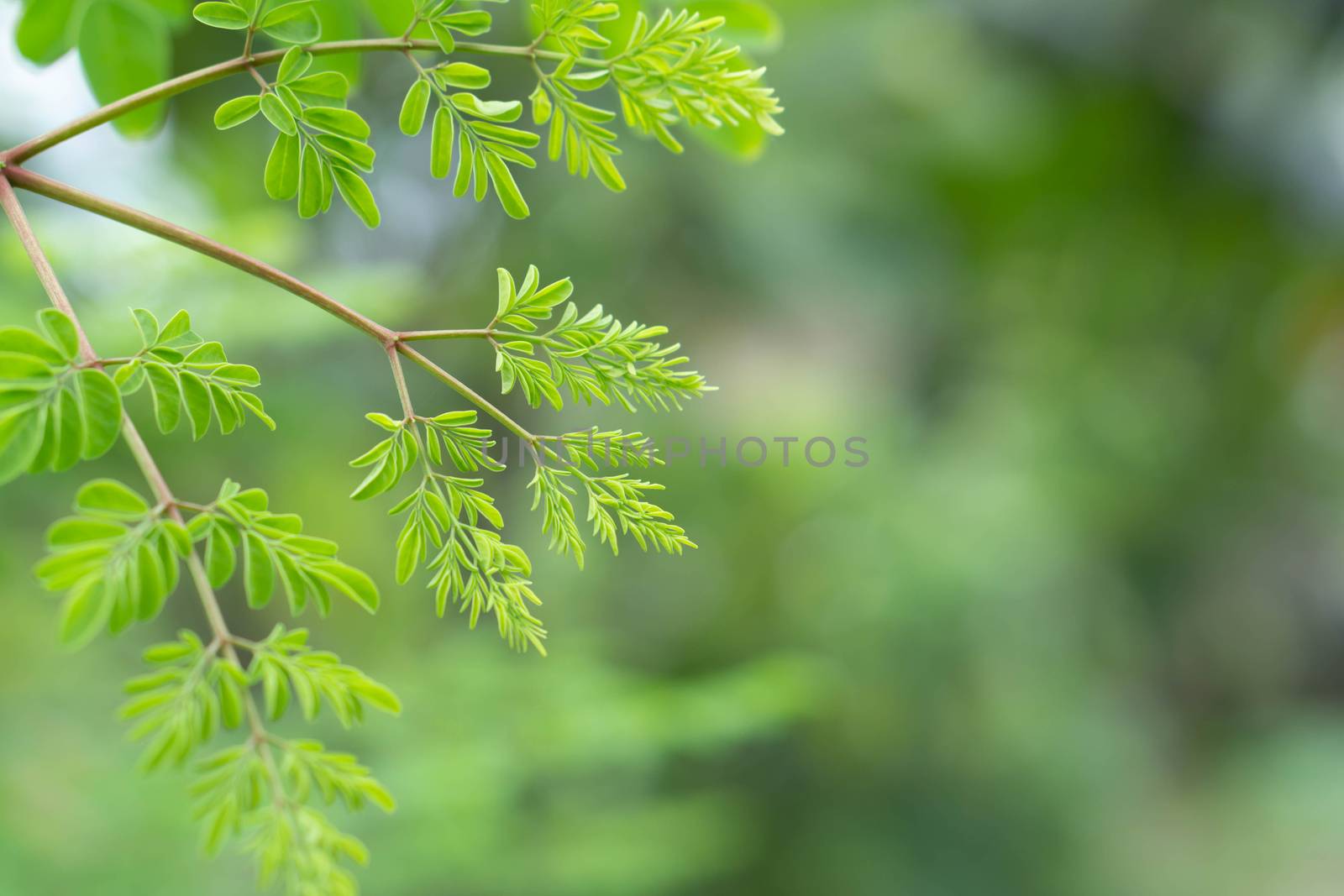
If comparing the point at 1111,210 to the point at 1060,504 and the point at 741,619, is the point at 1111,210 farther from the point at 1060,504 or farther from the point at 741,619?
the point at 741,619

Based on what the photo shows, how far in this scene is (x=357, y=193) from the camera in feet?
0.95

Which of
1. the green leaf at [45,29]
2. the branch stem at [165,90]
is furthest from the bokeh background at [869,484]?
the branch stem at [165,90]

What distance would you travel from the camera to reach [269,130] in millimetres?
2072

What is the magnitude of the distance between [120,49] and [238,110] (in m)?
0.22

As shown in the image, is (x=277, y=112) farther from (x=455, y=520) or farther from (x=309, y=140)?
(x=455, y=520)

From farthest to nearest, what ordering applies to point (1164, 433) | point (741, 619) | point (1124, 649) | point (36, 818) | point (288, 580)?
1. point (1124, 649)
2. point (1164, 433)
3. point (741, 619)
4. point (36, 818)
5. point (288, 580)

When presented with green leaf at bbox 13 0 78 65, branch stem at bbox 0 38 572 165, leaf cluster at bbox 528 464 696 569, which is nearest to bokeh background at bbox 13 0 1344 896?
green leaf at bbox 13 0 78 65

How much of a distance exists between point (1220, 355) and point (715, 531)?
1.96 metres

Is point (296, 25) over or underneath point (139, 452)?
over

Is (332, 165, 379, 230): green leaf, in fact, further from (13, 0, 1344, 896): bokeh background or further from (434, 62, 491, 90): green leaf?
(13, 0, 1344, 896): bokeh background

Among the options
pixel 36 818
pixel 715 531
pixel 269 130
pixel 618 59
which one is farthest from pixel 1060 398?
pixel 618 59

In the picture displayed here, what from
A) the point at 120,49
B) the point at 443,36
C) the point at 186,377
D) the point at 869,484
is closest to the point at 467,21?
the point at 443,36

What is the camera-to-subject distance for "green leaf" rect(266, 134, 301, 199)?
28 centimetres

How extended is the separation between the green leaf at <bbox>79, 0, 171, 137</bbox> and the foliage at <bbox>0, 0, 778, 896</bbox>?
0.19 meters
